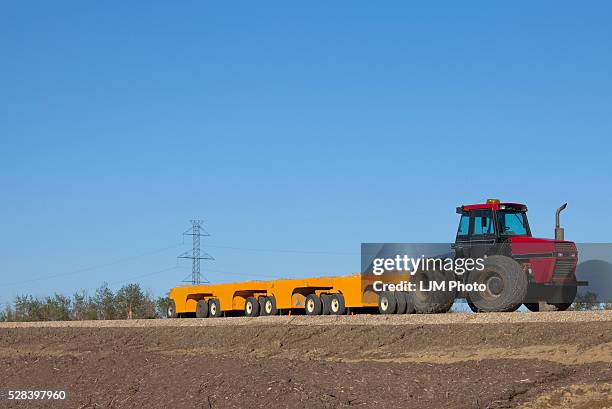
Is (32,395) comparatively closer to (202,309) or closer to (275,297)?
(275,297)

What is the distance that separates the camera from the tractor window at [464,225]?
82.2 ft

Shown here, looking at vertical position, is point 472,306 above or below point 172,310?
above

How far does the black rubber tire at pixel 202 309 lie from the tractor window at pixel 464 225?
14.0 meters

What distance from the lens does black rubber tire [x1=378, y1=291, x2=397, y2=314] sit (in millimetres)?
26453

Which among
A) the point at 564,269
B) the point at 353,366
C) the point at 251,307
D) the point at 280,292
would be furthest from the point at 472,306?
the point at 251,307

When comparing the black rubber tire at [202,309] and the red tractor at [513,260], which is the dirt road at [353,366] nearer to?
the red tractor at [513,260]

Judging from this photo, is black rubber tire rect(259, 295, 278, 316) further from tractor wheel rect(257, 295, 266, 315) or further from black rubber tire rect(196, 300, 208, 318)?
black rubber tire rect(196, 300, 208, 318)

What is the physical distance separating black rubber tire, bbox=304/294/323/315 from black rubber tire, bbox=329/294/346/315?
465 mm

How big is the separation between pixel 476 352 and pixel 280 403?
4866mm

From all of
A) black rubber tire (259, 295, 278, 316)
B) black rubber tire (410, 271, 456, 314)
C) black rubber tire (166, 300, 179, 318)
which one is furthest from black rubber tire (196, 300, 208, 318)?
black rubber tire (410, 271, 456, 314)


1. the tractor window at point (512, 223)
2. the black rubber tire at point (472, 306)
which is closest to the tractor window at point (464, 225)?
the tractor window at point (512, 223)

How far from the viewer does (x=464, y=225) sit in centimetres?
2519

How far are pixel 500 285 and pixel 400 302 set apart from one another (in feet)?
13.1

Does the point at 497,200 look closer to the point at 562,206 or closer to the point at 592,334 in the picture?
the point at 562,206
